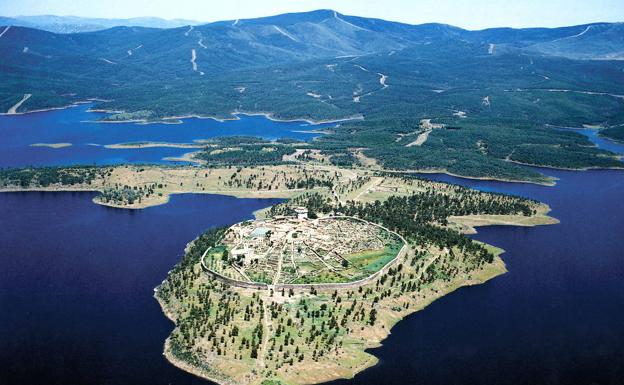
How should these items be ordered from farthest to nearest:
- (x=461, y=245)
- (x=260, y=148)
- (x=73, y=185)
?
(x=260, y=148)
(x=73, y=185)
(x=461, y=245)

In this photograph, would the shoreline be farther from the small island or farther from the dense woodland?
the dense woodland

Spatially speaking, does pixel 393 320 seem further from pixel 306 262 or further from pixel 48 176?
pixel 48 176

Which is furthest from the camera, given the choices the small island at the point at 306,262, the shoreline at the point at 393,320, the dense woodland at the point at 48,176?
the dense woodland at the point at 48,176

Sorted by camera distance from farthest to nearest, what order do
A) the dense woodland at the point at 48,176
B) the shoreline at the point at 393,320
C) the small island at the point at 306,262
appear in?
the dense woodland at the point at 48,176 → the small island at the point at 306,262 → the shoreline at the point at 393,320

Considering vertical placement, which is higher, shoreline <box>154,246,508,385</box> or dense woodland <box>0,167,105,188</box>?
dense woodland <box>0,167,105,188</box>

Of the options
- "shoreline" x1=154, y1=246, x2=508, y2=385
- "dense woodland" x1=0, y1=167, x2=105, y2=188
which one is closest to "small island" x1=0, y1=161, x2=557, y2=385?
"shoreline" x1=154, y1=246, x2=508, y2=385

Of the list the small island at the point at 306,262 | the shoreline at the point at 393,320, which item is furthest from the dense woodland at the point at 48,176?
the shoreline at the point at 393,320

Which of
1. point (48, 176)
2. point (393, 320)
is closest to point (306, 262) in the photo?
point (393, 320)

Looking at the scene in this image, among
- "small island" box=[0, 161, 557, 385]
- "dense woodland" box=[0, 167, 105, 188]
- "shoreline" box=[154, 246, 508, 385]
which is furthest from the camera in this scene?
"dense woodland" box=[0, 167, 105, 188]

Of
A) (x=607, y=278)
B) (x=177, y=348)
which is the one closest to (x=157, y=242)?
(x=177, y=348)

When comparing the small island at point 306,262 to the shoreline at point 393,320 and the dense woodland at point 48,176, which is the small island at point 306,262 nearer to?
the shoreline at point 393,320

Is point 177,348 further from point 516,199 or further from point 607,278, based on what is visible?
point 516,199
